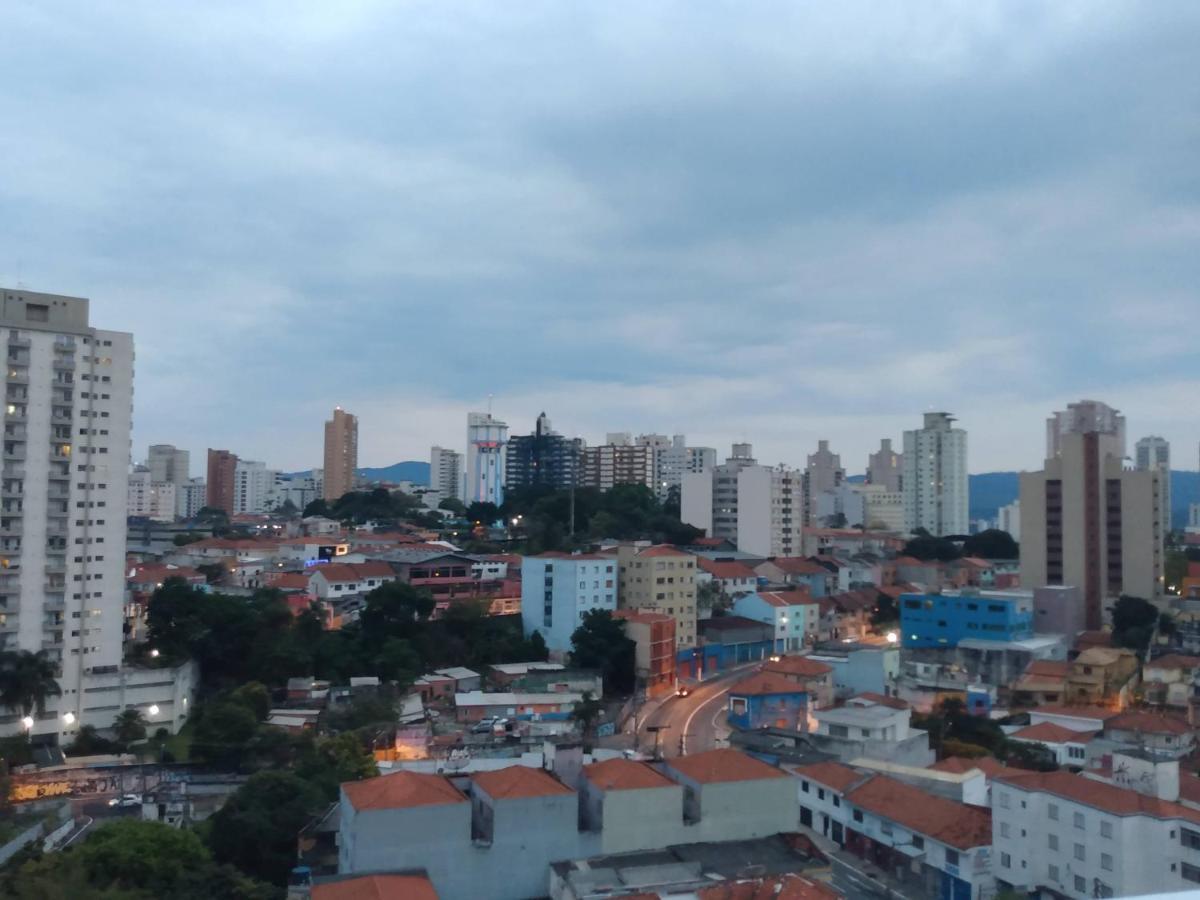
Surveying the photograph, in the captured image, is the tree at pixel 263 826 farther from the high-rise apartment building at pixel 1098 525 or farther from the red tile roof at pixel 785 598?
the high-rise apartment building at pixel 1098 525

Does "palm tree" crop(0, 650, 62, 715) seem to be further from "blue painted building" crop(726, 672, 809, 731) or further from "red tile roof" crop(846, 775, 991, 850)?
"red tile roof" crop(846, 775, 991, 850)

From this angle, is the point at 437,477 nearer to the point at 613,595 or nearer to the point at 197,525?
the point at 197,525

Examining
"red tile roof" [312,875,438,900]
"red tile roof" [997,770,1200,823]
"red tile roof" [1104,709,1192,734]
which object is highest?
"red tile roof" [997,770,1200,823]

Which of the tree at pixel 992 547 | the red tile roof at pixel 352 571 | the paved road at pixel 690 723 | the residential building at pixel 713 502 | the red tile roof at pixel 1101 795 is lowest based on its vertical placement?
the paved road at pixel 690 723

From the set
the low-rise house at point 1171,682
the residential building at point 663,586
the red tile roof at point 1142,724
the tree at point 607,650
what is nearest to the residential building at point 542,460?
the residential building at point 663,586

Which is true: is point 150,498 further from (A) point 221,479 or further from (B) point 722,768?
(B) point 722,768

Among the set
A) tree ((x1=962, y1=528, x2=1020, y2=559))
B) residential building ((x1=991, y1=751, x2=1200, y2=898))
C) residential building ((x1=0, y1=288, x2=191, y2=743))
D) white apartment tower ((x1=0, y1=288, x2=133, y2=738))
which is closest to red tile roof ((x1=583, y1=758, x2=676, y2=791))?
residential building ((x1=991, y1=751, x2=1200, y2=898))
